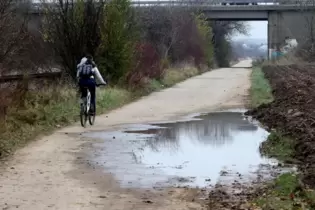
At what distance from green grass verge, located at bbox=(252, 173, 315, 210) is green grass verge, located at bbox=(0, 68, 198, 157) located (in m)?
5.11

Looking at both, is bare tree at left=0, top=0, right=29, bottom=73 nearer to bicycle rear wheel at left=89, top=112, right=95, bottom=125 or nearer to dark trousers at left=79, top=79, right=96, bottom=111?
dark trousers at left=79, top=79, right=96, bottom=111

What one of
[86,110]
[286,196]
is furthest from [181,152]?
[86,110]

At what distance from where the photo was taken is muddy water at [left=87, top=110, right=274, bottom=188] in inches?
365

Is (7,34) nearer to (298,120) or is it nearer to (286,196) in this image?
(298,120)

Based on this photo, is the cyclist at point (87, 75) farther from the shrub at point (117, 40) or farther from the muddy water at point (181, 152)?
the shrub at point (117, 40)

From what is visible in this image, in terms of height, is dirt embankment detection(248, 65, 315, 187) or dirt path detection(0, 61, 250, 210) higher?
dirt embankment detection(248, 65, 315, 187)

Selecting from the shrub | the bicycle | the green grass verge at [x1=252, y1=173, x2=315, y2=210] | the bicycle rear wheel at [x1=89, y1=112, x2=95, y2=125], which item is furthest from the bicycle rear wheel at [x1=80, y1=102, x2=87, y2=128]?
the shrub

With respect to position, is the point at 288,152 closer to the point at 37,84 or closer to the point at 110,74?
the point at 37,84

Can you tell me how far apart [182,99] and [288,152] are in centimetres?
1371

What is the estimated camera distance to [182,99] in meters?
24.6

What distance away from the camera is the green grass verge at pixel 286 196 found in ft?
23.6

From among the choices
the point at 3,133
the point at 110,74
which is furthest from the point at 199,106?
the point at 3,133

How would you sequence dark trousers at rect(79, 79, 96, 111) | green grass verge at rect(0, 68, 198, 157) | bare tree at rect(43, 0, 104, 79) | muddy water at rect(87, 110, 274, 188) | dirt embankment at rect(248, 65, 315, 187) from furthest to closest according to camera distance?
bare tree at rect(43, 0, 104, 79)
dark trousers at rect(79, 79, 96, 111)
green grass verge at rect(0, 68, 198, 157)
dirt embankment at rect(248, 65, 315, 187)
muddy water at rect(87, 110, 274, 188)

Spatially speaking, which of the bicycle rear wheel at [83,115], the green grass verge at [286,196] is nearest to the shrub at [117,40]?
the bicycle rear wheel at [83,115]
